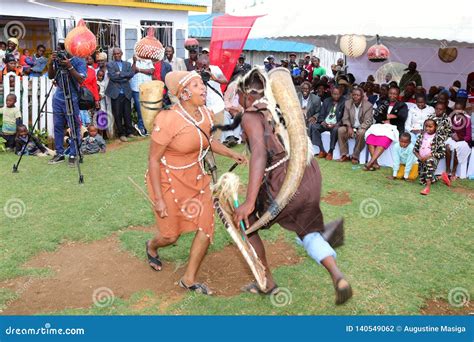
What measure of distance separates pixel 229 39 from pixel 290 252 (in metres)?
5.60

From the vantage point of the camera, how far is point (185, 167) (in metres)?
3.87

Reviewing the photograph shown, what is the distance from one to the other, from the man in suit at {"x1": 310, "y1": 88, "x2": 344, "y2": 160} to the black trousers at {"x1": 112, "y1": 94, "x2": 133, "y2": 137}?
150 inches

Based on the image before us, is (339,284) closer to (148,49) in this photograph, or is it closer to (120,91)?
(148,49)

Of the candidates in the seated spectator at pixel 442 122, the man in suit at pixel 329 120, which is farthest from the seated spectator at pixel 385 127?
the seated spectator at pixel 442 122

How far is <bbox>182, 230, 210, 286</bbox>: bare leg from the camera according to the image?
390cm

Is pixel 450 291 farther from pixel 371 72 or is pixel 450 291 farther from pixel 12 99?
pixel 371 72

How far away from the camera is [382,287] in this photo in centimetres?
418

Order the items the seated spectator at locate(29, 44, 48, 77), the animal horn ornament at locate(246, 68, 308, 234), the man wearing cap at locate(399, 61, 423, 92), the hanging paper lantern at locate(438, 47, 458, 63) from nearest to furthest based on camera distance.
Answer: the animal horn ornament at locate(246, 68, 308, 234)
the seated spectator at locate(29, 44, 48, 77)
the man wearing cap at locate(399, 61, 423, 92)
the hanging paper lantern at locate(438, 47, 458, 63)

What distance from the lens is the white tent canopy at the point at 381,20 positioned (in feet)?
26.4

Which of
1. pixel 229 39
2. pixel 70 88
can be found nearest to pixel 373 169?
pixel 229 39

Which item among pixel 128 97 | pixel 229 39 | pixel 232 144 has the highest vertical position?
pixel 229 39

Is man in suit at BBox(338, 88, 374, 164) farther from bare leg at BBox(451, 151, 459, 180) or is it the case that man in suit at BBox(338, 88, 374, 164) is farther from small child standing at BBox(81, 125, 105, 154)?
small child standing at BBox(81, 125, 105, 154)

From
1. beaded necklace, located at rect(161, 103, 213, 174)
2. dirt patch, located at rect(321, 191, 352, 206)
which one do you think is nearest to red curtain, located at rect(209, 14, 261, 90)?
dirt patch, located at rect(321, 191, 352, 206)

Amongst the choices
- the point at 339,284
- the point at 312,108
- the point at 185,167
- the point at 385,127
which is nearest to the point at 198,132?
the point at 185,167
